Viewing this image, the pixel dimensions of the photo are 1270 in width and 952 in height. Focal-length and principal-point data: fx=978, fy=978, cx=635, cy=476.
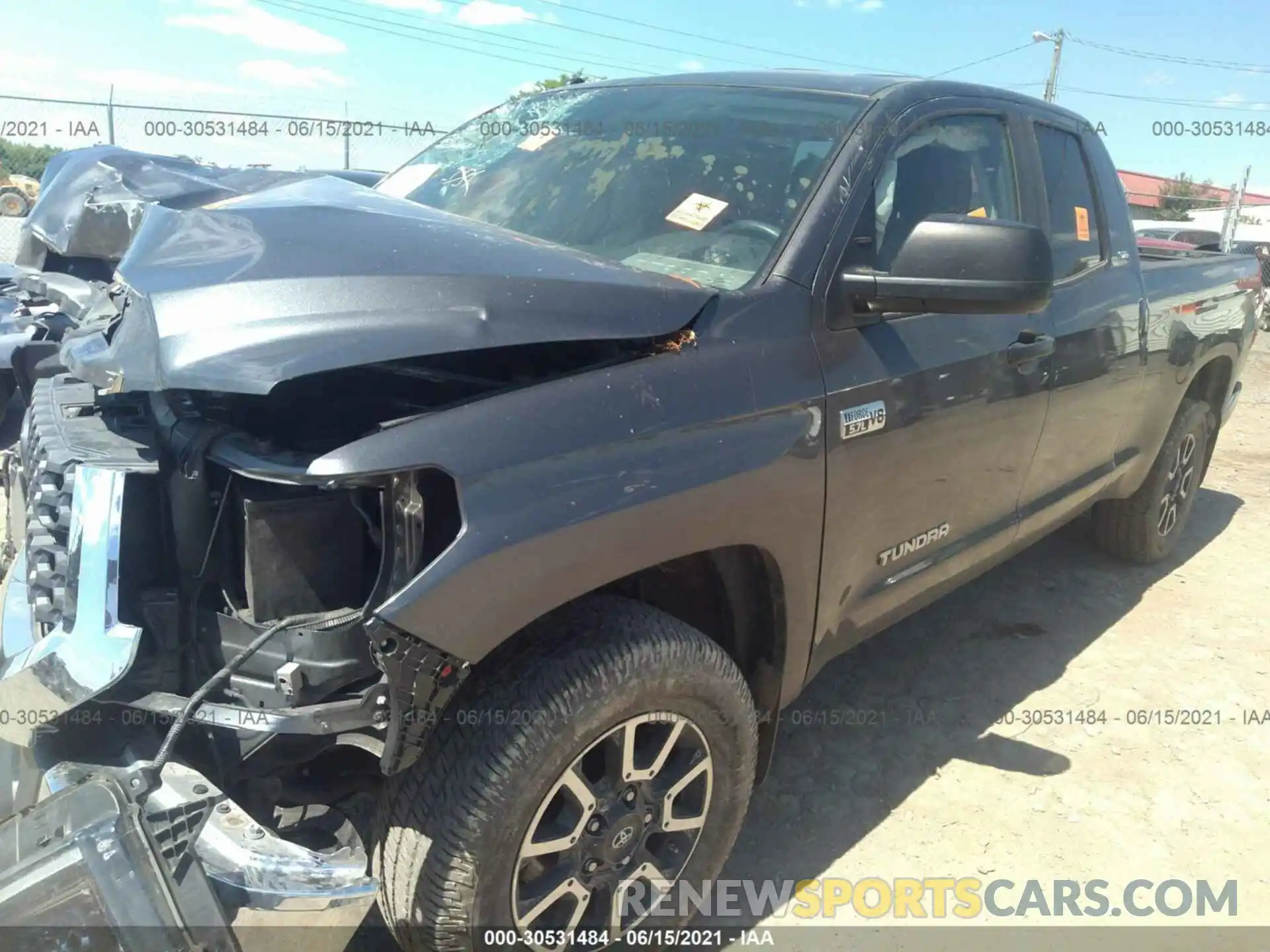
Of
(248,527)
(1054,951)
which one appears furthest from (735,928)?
(248,527)

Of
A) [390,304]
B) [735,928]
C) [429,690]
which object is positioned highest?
[390,304]

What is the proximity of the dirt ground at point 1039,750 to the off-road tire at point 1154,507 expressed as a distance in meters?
0.15

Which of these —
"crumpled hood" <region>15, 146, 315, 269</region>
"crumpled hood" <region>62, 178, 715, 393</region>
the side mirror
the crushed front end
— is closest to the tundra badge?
the side mirror

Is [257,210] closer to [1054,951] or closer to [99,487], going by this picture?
[99,487]

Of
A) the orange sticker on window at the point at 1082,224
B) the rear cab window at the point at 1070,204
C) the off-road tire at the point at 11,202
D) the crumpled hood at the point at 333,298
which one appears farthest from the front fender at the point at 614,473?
the off-road tire at the point at 11,202

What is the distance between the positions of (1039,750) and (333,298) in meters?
2.69

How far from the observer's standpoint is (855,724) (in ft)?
11.0

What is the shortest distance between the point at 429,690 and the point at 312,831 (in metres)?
0.62

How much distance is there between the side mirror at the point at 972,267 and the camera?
2135mm

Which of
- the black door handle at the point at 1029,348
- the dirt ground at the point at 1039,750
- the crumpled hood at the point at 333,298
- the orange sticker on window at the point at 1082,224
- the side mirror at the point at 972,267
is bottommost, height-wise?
the dirt ground at the point at 1039,750

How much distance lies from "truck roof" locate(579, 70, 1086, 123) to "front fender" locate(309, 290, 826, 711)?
0.93m

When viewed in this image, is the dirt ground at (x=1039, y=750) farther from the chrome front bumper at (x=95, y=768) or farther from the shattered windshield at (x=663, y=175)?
the shattered windshield at (x=663, y=175)

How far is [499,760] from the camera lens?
1.79m

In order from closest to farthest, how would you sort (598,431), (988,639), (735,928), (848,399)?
(598,431)
(848,399)
(735,928)
(988,639)
